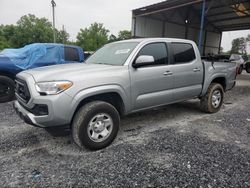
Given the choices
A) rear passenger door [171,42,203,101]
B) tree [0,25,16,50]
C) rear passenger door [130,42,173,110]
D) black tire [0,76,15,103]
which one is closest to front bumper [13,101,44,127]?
rear passenger door [130,42,173,110]

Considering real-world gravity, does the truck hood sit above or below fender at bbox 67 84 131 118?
above

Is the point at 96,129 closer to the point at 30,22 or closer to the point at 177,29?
the point at 177,29

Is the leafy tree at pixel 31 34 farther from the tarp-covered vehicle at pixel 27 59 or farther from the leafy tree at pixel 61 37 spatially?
the tarp-covered vehicle at pixel 27 59

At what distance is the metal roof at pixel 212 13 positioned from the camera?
56.0ft

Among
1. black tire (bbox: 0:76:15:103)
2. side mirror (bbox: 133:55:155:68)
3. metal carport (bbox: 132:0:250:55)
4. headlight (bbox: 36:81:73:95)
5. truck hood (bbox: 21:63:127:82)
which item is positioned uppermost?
metal carport (bbox: 132:0:250:55)

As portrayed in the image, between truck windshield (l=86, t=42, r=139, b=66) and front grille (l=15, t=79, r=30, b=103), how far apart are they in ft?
4.83

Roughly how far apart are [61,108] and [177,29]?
74.9ft

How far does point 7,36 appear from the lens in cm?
4581

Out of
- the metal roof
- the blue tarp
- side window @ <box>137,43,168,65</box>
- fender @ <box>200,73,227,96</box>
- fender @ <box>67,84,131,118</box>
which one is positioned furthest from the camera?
the metal roof

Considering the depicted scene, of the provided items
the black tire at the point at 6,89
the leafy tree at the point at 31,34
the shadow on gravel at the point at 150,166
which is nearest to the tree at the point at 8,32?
the leafy tree at the point at 31,34

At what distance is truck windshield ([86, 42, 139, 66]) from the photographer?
3861 millimetres

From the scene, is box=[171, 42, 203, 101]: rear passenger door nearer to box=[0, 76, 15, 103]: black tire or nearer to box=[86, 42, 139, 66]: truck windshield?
box=[86, 42, 139, 66]: truck windshield

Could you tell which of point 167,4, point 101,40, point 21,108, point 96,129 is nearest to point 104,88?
point 96,129

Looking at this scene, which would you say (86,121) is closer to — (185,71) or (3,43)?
(185,71)
